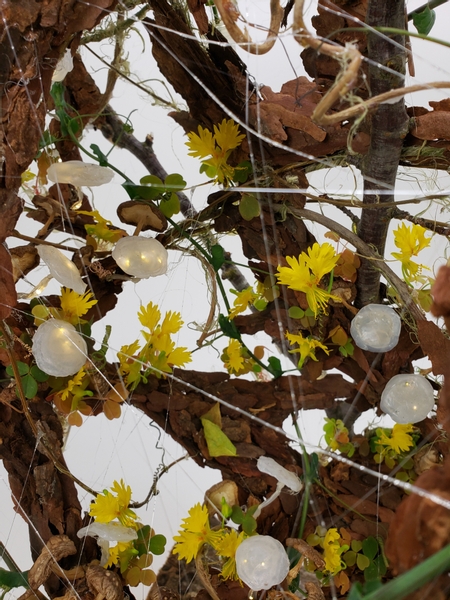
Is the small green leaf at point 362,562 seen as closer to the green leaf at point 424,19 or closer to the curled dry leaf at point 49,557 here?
the curled dry leaf at point 49,557

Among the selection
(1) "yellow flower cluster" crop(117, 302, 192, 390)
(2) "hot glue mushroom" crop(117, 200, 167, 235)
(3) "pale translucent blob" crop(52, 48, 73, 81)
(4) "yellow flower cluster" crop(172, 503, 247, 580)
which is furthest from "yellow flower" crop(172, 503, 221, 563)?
(3) "pale translucent blob" crop(52, 48, 73, 81)

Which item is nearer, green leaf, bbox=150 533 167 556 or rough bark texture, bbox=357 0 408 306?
rough bark texture, bbox=357 0 408 306

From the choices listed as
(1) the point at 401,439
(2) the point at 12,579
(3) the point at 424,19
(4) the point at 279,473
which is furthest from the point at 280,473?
(3) the point at 424,19

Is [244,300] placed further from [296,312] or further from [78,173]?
[78,173]

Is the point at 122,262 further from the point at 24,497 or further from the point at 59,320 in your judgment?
the point at 24,497

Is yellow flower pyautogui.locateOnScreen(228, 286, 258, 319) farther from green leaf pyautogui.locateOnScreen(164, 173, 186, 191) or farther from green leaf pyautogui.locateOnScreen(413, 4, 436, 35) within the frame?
green leaf pyautogui.locateOnScreen(413, 4, 436, 35)
